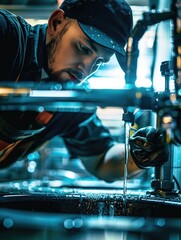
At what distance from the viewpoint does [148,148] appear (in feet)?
3.23

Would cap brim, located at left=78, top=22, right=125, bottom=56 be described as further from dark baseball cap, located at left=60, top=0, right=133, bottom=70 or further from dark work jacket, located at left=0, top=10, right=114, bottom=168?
dark work jacket, located at left=0, top=10, right=114, bottom=168

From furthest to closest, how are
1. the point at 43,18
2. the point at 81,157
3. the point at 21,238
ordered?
the point at 43,18, the point at 81,157, the point at 21,238

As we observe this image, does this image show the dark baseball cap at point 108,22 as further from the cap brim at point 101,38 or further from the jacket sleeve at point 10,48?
the jacket sleeve at point 10,48

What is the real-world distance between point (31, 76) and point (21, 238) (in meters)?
0.89

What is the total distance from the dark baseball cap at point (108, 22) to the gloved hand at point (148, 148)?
1.05 ft

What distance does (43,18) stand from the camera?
2199 millimetres

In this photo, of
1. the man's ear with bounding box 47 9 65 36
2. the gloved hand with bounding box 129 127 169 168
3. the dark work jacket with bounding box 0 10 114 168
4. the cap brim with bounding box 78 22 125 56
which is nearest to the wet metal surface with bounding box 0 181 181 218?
the gloved hand with bounding box 129 127 169 168

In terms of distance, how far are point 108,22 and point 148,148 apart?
489 mm

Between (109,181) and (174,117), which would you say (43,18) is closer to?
(109,181)

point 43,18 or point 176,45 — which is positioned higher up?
point 43,18

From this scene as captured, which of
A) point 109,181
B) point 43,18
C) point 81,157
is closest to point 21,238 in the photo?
point 109,181

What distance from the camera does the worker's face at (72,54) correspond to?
1346 mm

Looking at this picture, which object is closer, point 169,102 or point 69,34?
point 169,102

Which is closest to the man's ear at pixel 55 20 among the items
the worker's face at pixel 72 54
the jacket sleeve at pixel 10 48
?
the worker's face at pixel 72 54
